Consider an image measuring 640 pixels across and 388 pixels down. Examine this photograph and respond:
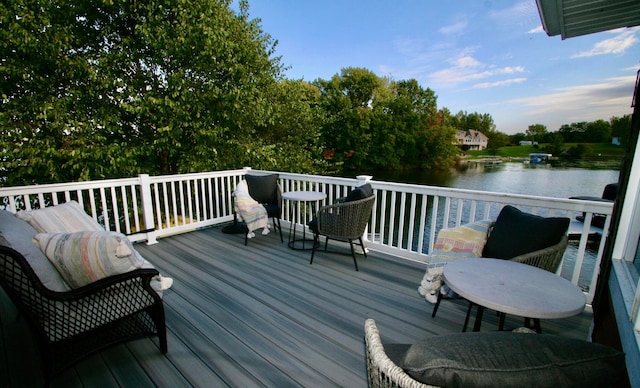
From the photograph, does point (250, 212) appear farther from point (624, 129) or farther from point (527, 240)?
point (624, 129)

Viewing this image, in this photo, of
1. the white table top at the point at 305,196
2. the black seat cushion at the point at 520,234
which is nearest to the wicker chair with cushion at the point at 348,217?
the white table top at the point at 305,196

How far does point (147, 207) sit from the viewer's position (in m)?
4.00

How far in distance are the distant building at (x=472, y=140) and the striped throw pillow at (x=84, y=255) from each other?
101 feet

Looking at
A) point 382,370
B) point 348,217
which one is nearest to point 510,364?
point 382,370

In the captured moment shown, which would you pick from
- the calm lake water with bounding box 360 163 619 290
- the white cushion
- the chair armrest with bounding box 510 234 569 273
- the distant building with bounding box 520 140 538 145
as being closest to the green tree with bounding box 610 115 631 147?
the chair armrest with bounding box 510 234 569 273

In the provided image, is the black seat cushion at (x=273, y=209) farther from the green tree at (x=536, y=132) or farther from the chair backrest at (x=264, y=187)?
the green tree at (x=536, y=132)

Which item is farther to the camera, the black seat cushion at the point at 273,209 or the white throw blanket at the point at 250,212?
the black seat cushion at the point at 273,209

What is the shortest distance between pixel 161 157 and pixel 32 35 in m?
2.95

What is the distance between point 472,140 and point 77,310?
34.2 m

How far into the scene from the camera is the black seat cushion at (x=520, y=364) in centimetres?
66

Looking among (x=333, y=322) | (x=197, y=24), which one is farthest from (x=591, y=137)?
(x=197, y=24)

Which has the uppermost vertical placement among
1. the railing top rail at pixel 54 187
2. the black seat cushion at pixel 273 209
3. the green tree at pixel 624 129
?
the green tree at pixel 624 129

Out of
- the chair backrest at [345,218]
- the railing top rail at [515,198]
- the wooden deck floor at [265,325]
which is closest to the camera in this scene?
the wooden deck floor at [265,325]

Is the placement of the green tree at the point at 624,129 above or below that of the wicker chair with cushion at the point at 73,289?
above
